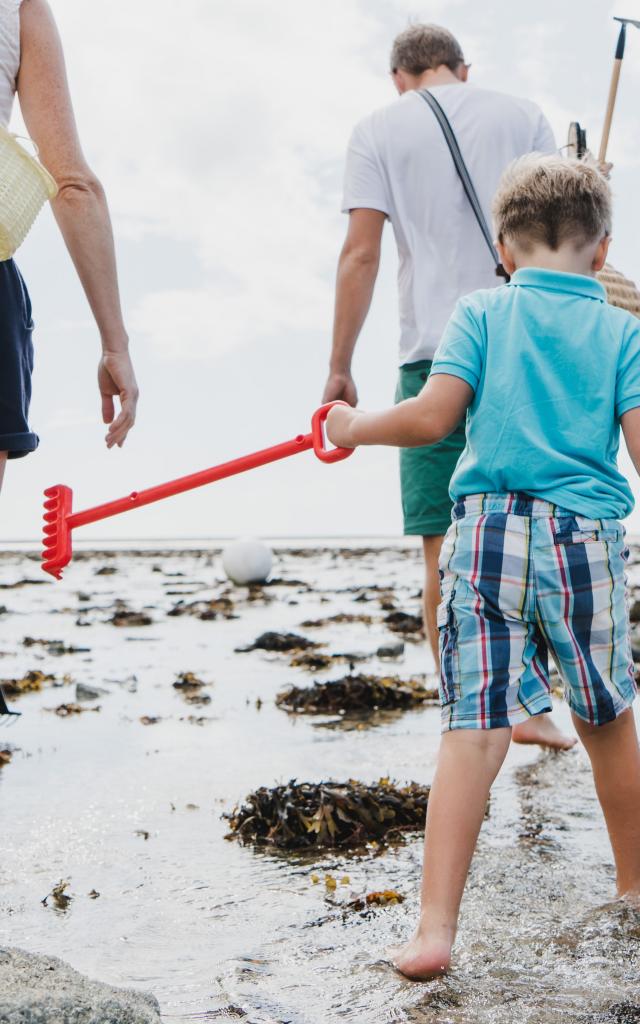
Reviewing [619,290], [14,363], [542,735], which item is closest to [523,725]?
[542,735]

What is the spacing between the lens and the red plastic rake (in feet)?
8.93

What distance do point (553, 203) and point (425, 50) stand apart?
203cm

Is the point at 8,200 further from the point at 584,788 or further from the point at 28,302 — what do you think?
the point at 584,788

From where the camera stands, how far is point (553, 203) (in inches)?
98.3

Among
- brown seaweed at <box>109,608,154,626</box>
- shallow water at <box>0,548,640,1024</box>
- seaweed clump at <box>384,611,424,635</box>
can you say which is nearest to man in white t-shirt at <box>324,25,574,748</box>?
shallow water at <box>0,548,640,1024</box>

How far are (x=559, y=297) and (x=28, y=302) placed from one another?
4.52ft

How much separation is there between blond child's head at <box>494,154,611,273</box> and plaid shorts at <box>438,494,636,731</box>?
643 mm

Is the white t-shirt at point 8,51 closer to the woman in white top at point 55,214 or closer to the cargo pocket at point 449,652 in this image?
the woman in white top at point 55,214

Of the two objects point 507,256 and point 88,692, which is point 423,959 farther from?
point 88,692

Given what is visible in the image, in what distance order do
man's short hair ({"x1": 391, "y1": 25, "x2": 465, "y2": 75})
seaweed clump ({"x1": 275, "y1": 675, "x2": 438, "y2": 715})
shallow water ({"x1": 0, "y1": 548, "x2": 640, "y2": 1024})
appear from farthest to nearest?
seaweed clump ({"x1": 275, "y1": 675, "x2": 438, "y2": 715}) < man's short hair ({"x1": 391, "y1": 25, "x2": 465, "y2": 75}) < shallow water ({"x1": 0, "y1": 548, "x2": 640, "y2": 1024})

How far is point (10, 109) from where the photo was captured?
2.69 m

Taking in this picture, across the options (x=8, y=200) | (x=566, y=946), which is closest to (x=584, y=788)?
(x=566, y=946)

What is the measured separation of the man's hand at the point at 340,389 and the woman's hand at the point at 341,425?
4.32 ft

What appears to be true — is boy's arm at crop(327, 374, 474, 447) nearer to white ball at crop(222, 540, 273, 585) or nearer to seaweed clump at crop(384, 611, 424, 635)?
seaweed clump at crop(384, 611, 424, 635)
